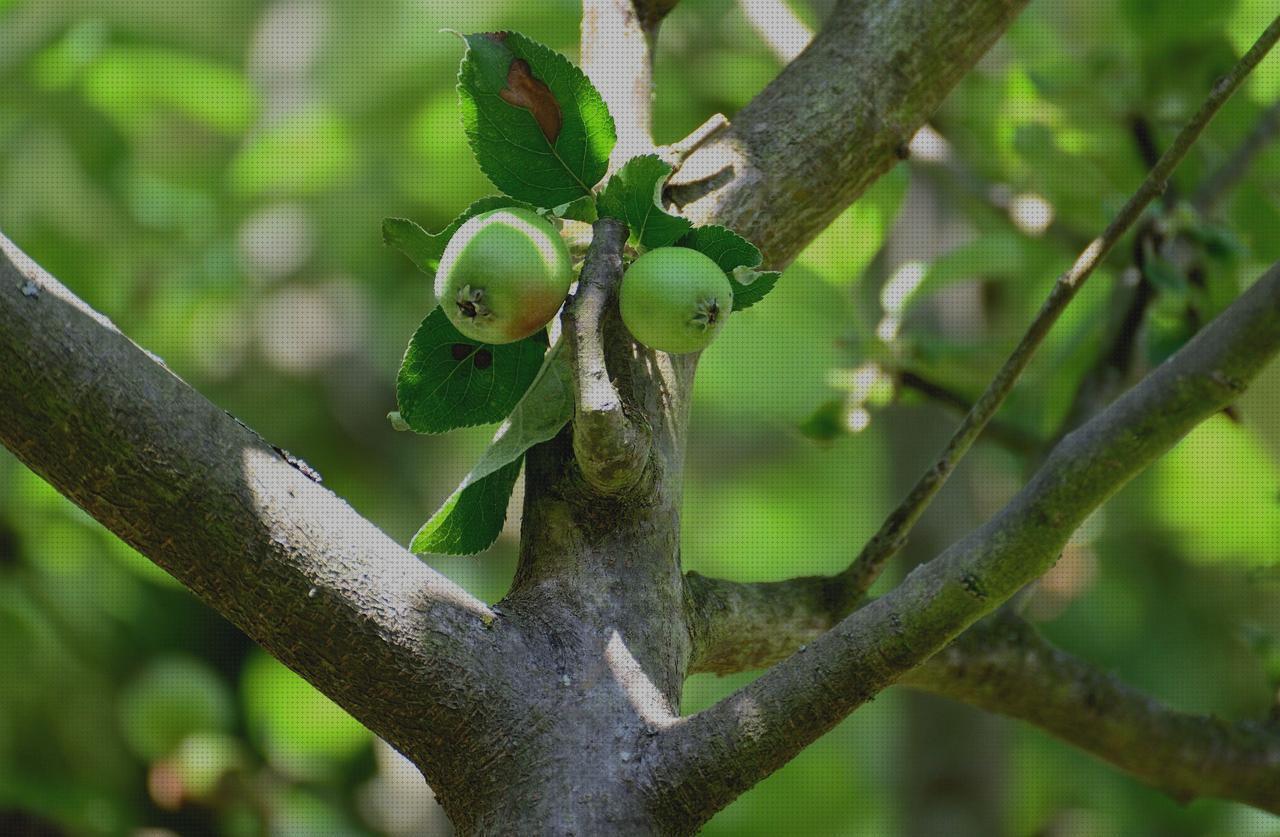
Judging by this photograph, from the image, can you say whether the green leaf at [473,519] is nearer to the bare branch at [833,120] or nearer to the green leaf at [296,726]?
the bare branch at [833,120]

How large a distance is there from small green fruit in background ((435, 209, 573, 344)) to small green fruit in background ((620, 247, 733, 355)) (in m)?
0.06

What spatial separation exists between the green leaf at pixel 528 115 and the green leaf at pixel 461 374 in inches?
5.0

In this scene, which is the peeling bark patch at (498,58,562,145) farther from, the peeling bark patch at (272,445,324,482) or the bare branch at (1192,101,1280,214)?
the bare branch at (1192,101,1280,214)

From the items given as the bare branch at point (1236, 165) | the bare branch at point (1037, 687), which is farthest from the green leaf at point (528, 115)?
the bare branch at point (1236, 165)

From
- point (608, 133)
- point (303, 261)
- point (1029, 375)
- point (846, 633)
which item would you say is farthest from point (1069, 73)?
point (303, 261)

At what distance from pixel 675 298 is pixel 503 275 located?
0.12 meters

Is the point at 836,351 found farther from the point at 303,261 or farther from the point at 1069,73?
the point at 303,261

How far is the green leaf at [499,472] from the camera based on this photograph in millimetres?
986

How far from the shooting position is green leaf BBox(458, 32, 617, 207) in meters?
0.98

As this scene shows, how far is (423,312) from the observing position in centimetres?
294

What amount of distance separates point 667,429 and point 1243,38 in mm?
1697

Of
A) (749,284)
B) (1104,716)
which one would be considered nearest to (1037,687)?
Result: (1104,716)

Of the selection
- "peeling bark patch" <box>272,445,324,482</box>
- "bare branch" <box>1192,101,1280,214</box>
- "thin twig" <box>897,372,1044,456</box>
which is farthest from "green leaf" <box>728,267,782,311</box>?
"bare branch" <box>1192,101,1280,214</box>

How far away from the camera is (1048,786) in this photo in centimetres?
315
